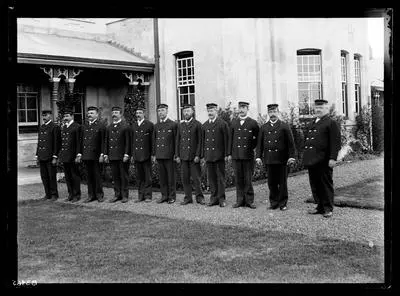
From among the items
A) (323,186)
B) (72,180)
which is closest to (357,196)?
(323,186)

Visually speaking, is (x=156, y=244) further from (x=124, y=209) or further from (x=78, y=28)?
(x=78, y=28)

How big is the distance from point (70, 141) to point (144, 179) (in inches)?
62.0

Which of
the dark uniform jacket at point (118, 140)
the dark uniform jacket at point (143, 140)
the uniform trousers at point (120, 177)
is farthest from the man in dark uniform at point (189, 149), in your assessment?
the uniform trousers at point (120, 177)

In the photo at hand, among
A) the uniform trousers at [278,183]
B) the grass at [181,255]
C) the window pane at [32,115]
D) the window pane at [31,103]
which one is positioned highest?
the window pane at [31,103]

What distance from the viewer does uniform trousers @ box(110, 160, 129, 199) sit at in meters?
8.44

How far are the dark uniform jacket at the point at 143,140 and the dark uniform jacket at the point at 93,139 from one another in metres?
0.63

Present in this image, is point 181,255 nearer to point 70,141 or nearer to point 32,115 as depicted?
point 70,141

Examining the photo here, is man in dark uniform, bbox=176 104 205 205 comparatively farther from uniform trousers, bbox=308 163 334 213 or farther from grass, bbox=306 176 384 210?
uniform trousers, bbox=308 163 334 213

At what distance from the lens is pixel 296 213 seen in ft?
22.6

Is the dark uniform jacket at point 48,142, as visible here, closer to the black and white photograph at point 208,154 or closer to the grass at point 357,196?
the black and white photograph at point 208,154

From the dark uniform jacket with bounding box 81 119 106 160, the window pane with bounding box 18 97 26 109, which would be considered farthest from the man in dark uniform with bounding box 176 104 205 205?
the window pane with bounding box 18 97 26 109

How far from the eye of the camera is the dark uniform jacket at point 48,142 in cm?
836

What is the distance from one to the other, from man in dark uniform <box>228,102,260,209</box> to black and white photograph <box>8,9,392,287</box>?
0.02m
